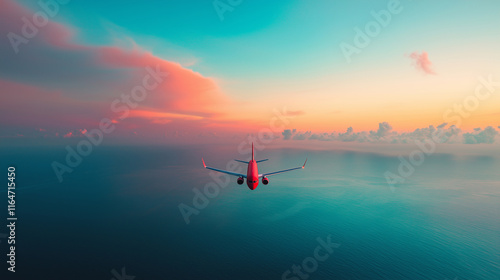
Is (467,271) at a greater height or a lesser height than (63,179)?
lesser

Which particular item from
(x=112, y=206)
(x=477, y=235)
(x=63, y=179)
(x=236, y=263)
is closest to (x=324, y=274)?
(x=236, y=263)

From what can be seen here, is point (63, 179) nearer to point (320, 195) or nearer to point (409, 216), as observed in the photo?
point (320, 195)

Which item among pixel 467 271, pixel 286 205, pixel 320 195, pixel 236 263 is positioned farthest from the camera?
pixel 320 195

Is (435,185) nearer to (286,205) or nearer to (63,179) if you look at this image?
(286,205)

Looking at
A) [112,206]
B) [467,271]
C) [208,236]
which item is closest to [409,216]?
[467,271]

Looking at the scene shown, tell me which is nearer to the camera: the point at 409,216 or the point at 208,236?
the point at 208,236

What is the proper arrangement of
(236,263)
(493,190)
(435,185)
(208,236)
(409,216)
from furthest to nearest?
(435,185)
(493,190)
(409,216)
(208,236)
(236,263)
